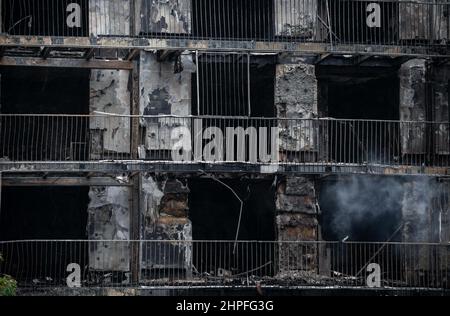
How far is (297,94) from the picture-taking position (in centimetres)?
3622

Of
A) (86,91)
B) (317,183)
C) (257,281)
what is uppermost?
(86,91)

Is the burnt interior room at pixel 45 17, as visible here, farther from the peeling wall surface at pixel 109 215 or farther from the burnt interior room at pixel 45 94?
the peeling wall surface at pixel 109 215

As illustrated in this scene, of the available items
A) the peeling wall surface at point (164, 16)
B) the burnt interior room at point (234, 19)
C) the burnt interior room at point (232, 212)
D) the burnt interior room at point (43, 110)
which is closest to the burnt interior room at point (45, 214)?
the burnt interior room at point (43, 110)

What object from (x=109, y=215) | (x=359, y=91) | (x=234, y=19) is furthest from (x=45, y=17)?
(x=359, y=91)

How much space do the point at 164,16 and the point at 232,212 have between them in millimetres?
7069

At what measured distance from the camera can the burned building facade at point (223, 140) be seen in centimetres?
3512

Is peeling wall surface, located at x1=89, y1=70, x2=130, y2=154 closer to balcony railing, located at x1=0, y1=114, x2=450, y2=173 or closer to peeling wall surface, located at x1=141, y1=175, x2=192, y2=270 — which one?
balcony railing, located at x1=0, y1=114, x2=450, y2=173

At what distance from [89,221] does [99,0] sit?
18.4 ft

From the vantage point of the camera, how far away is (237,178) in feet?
120

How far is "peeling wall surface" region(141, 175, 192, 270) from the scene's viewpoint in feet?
114

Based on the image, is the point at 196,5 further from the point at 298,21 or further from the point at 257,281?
the point at 257,281

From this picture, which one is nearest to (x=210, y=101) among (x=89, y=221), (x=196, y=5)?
(x=196, y=5)

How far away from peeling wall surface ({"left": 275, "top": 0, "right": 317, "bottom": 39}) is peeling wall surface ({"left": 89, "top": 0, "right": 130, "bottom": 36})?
155 inches

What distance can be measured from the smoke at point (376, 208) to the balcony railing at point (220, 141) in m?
0.60
